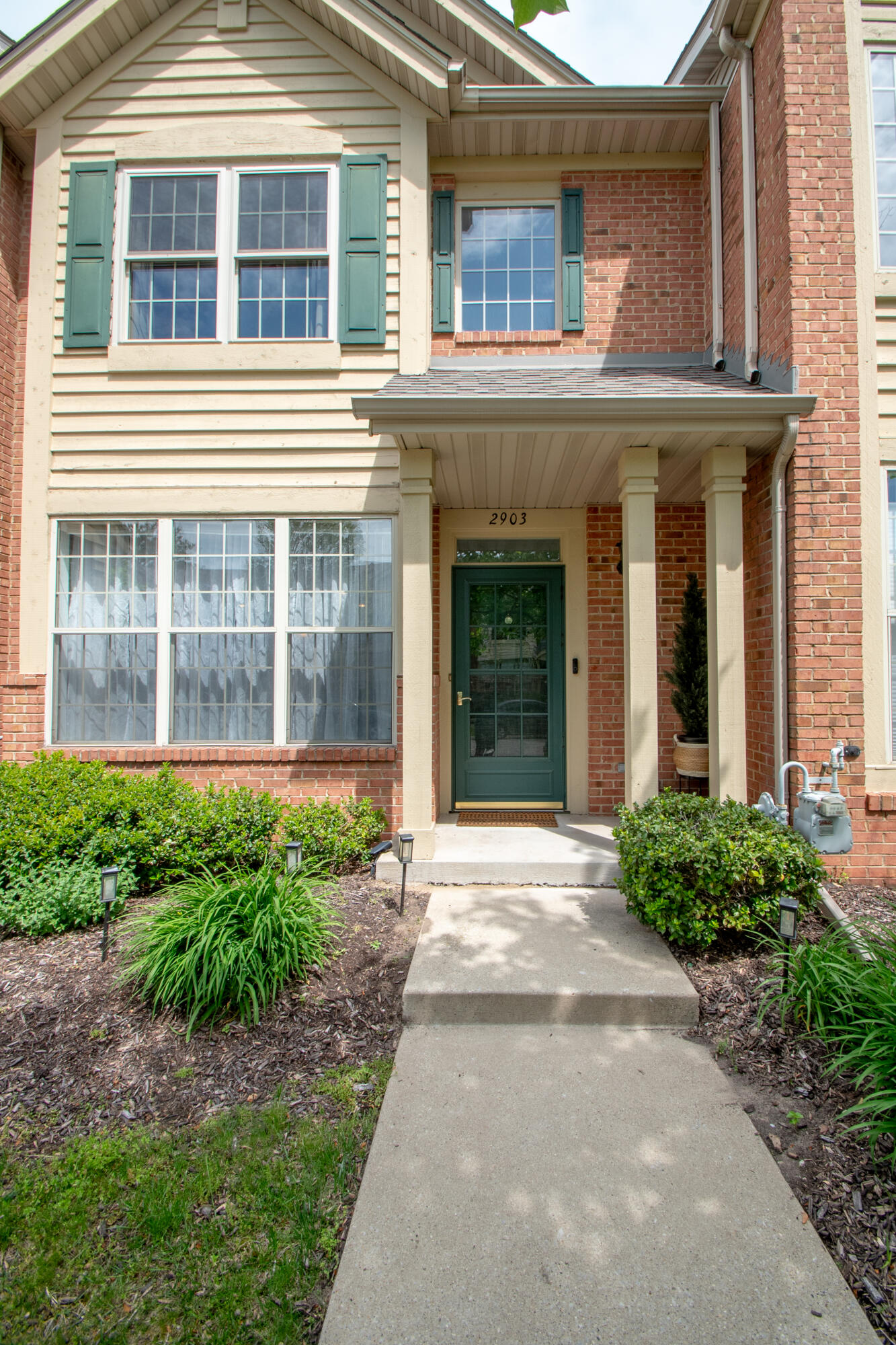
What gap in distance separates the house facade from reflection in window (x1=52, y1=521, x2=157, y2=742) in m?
0.02

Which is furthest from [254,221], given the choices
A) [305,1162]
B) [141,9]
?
[305,1162]

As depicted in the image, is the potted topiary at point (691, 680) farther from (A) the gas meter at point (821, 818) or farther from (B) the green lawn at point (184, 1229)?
(B) the green lawn at point (184, 1229)

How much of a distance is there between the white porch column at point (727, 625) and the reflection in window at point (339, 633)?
2514mm

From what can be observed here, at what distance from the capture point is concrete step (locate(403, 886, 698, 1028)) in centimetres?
314

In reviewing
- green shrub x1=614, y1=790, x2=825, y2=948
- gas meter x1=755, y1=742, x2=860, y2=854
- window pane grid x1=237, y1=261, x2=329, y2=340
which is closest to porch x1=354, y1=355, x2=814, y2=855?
gas meter x1=755, y1=742, x2=860, y2=854

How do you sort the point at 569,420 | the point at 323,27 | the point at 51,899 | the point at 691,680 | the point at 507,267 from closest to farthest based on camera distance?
the point at 51,899 < the point at 569,420 < the point at 323,27 < the point at 691,680 < the point at 507,267

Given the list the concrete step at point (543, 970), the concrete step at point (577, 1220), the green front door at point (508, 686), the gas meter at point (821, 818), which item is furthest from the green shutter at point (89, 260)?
the gas meter at point (821, 818)

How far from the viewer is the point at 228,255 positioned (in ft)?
18.5

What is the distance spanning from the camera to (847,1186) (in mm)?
2209

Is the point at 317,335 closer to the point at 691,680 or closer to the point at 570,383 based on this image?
the point at 570,383

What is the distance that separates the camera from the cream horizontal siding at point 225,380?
5.57 m

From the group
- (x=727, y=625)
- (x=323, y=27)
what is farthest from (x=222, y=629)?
(x=323, y=27)

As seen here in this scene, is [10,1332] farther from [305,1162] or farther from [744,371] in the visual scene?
[744,371]

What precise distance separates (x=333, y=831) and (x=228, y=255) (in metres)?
4.80
